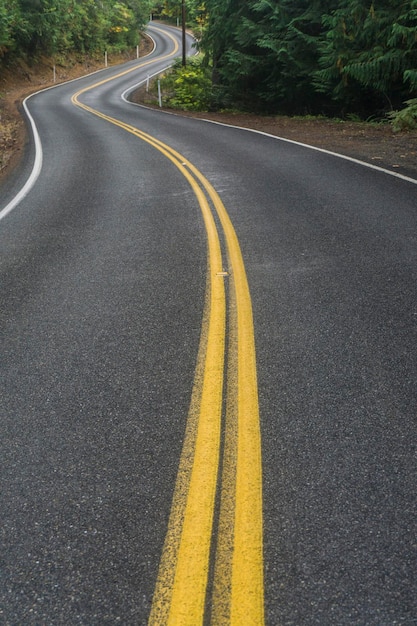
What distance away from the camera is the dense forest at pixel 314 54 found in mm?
15188

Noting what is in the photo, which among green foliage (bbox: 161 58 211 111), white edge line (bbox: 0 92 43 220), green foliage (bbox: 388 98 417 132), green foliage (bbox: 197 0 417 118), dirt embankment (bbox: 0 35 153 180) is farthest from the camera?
green foliage (bbox: 161 58 211 111)

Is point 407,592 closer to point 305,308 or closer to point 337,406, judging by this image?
point 337,406

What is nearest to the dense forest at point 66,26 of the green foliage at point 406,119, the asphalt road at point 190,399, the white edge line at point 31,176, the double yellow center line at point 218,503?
the white edge line at point 31,176

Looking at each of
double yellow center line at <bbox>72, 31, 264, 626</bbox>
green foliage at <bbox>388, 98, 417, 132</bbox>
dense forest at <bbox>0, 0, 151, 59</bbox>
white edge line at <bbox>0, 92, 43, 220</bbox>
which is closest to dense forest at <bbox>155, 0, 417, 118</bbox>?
green foliage at <bbox>388, 98, 417, 132</bbox>

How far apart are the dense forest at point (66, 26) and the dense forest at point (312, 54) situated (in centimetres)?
580

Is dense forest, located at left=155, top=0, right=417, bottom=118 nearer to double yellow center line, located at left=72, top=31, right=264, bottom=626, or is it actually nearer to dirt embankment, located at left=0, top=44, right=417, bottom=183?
dirt embankment, located at left=0, top=44, right=417, bottom=183

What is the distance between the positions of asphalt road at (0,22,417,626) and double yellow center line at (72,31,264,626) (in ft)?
0.11

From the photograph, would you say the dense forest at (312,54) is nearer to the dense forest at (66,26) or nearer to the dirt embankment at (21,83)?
the dense forest at (66,26)

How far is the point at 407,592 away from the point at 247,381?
1741 mm

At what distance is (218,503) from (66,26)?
54.0 meters

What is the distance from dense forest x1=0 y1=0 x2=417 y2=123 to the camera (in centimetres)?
1519

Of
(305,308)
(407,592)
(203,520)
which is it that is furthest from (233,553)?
(305,308)

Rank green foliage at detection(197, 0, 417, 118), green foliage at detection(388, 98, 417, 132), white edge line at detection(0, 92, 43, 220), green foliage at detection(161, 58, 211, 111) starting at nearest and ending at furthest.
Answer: white edge line at detection(0, 92, 43, 220) → green foliage at detection(388, 98, 417, 132) → green foliage at detection(197, 0, 417, 118) → green foliage at detection(161, 58, 211, 111)

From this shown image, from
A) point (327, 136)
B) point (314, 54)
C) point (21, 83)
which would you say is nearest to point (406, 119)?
point (327, 136)
